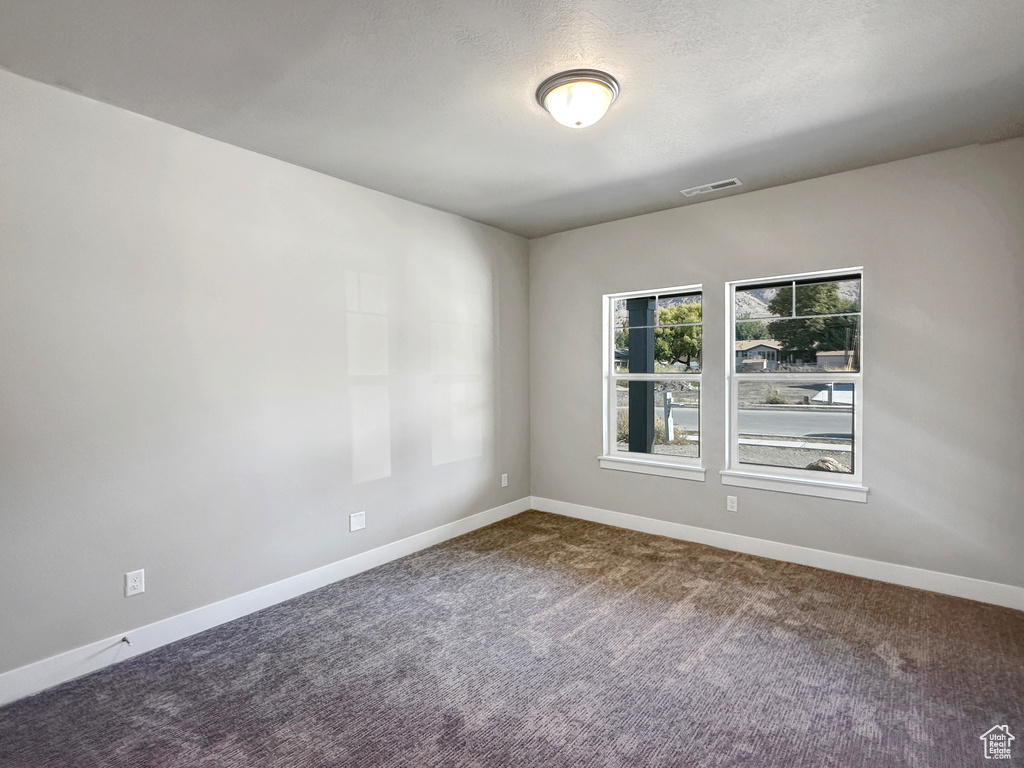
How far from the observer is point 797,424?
3.80 metres

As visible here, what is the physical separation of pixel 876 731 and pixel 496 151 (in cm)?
321

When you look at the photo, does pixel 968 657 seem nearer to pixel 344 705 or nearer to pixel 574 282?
pixel 344 705

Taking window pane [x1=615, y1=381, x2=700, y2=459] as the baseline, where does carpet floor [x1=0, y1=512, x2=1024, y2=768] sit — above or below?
below

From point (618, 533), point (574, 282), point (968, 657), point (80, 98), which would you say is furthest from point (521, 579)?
point (80, 98)

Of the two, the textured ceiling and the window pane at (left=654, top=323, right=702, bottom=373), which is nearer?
the textured ceiling

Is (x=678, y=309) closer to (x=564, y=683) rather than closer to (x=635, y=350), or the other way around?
(x=635, y=350)

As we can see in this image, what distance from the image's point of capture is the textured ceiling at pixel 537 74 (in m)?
1.90

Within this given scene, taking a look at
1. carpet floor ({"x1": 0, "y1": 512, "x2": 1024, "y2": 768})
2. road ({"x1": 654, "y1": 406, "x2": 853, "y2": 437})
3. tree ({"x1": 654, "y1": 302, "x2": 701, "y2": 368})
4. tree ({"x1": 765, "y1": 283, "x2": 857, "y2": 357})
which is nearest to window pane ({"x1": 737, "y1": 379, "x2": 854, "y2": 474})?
road ({"x1": 654, "y1": 406, "x2": 853, "y2": 437})

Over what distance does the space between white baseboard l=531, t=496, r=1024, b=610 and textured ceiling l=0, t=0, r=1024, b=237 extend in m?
2.52

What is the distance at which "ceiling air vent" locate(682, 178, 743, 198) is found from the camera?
3.60m

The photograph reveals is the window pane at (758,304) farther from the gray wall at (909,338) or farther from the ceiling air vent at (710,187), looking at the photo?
the ceiling air vent at (710,187)

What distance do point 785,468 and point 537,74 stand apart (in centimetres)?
313

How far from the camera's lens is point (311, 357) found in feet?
11.0

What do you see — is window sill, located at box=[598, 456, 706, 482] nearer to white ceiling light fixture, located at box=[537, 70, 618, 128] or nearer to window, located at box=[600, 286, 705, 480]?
window, located at box=[600, 286, 705, 480]
